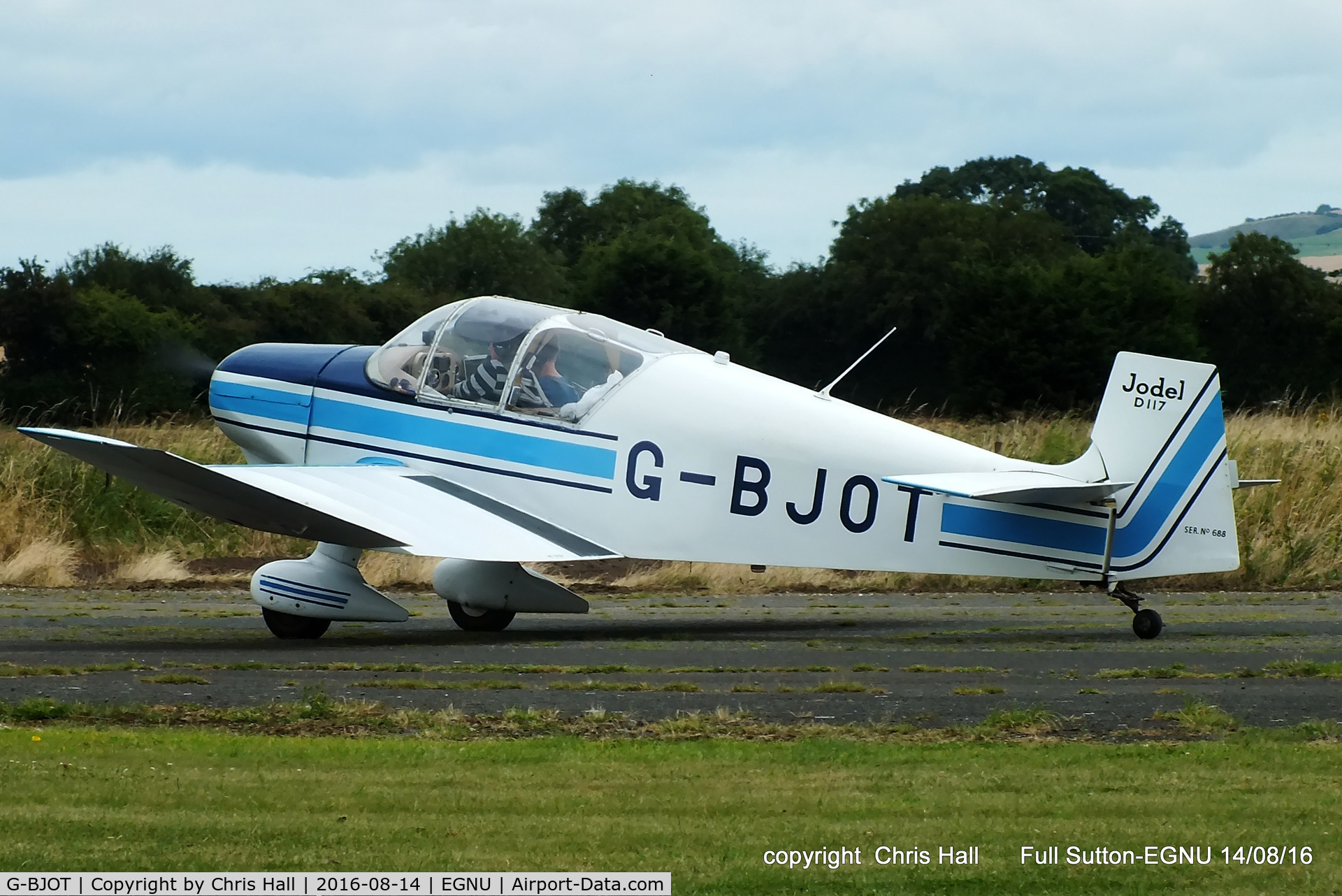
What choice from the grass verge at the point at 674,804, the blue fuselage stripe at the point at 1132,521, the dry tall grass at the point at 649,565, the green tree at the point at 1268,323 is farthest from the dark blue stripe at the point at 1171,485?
the green tree at the point at 1268,323

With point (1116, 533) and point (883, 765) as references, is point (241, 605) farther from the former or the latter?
point (883, 765)

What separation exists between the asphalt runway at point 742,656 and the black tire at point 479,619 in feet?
0.36

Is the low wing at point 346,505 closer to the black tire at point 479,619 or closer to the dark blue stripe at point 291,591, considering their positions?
the dark blue stripe at point 291,591

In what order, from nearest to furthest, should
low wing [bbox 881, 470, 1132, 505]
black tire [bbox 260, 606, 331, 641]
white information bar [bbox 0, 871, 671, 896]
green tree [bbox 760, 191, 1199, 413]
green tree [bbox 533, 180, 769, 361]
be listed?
white information bar [bbox 0, 871, 671, 896] < low wing [bbox 881, 470, 1132, 505] < black tire [bbox 260, 606, 331, 641] < green tree [bbox 760, 191, 1199, 413] < green tree [bbox 533, 180, 769, 361]

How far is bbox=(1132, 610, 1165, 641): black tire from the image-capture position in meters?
11.4

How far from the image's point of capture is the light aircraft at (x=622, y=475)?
1112 cm

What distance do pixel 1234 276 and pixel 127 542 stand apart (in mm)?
38320

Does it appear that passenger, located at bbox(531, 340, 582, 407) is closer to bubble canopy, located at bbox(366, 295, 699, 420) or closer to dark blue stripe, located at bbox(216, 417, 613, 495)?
bubble canopy, located at bbox(366, 295, 699, 420)

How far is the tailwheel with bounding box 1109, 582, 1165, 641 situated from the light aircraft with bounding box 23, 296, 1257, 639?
0.06 ft

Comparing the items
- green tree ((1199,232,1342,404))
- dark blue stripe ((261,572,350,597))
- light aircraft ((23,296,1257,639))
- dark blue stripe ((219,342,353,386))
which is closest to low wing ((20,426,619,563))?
light aircraft ((23,296,1257,639))

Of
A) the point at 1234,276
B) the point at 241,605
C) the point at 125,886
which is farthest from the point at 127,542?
the point at 1234,276

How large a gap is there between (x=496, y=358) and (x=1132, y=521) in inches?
188

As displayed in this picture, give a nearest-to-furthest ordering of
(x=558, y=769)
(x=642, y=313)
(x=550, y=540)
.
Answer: (x=558, y=769), (x=550, y=540), (x=642, y=313)

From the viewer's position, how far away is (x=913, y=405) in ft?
157
